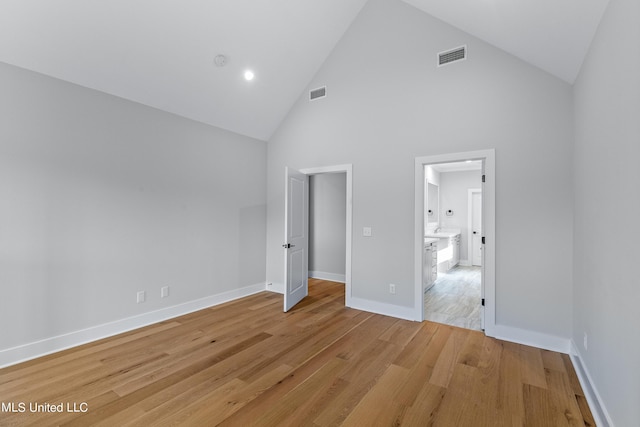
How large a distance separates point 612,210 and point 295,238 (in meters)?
3.53

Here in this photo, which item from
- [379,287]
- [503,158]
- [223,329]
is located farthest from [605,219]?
[223,329]

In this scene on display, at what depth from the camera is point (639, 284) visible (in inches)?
54.7

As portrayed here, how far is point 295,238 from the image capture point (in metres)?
4.54

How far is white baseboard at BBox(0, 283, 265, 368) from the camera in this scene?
274 cm

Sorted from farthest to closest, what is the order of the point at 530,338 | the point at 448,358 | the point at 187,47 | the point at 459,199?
the point at 459,199 → the point at 187,47 → the point at 530,338 → the point at 448,358

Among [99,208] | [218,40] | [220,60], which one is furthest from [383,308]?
[218,40]

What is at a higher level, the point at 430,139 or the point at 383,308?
the point at 430,139

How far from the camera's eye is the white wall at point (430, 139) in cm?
300

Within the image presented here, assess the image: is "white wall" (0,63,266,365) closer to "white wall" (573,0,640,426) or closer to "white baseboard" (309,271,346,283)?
"white baseboard" (309,271,346,283)

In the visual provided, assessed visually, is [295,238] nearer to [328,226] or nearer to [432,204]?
[328,226]

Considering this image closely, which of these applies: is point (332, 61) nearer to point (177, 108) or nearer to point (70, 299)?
point (177, 108)

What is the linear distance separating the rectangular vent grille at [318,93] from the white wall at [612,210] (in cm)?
314

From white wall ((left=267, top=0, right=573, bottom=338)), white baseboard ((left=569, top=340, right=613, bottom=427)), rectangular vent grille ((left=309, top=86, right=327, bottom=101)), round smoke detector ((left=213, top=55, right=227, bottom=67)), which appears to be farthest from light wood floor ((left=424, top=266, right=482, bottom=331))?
round smoke detector ((left=213, top=55, right=227, bottom=67))

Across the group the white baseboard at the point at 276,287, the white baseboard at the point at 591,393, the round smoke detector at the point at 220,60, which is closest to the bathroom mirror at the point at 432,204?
the white baseboard at the point at 276,287
